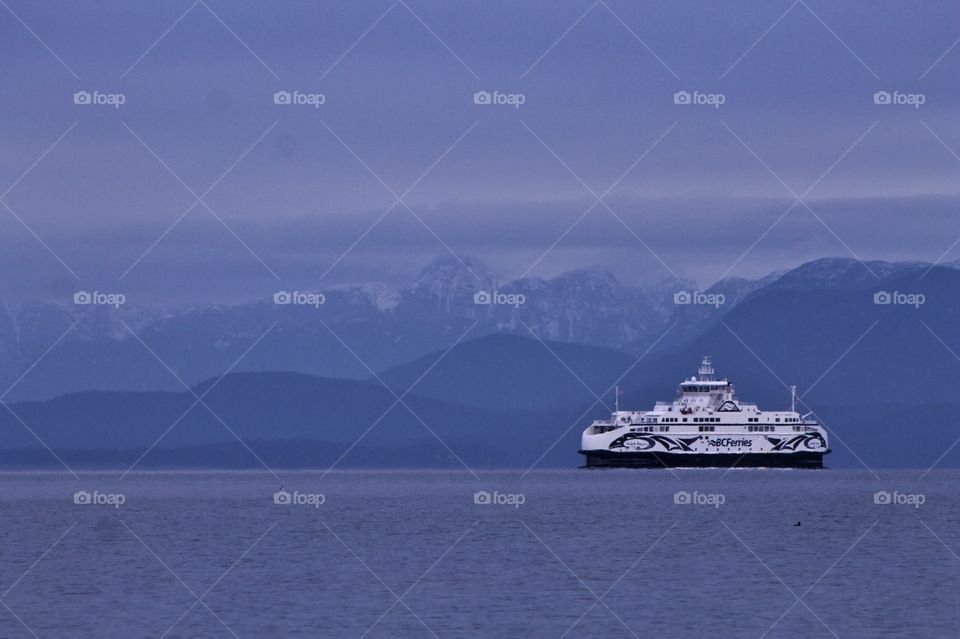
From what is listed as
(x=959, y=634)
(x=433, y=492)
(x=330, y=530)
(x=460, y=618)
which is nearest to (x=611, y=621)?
(x=460, y=618)

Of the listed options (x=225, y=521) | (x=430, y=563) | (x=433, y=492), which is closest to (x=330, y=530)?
(x=225, y=521)

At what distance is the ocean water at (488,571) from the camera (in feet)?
182

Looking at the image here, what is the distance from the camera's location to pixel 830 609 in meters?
58.8

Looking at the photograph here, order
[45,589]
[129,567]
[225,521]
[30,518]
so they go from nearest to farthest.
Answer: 1. [45,589]
2. [129,567]
3. [225,521]
4. [30,518]

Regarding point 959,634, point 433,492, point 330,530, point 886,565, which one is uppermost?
point 433,492

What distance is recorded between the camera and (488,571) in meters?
70.7

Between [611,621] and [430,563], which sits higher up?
[430,563]

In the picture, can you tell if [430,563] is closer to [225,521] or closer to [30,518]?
[225,521]

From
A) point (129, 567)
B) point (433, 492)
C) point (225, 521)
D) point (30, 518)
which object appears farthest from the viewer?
point (433, 492)

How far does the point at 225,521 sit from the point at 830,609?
55.4 meters

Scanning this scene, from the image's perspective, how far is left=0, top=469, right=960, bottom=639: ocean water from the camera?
55.6 m

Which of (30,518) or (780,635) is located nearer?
(780,635)

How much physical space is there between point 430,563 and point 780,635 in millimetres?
23849

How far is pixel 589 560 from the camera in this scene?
75250 mm
